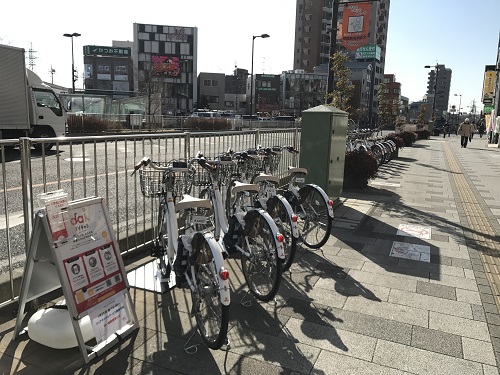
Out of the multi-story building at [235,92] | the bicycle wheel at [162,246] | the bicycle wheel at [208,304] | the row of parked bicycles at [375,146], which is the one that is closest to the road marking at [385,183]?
the row of parked bicycles at [375,146]

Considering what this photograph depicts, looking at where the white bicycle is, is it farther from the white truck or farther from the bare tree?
the white truck

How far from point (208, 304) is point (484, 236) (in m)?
4.89

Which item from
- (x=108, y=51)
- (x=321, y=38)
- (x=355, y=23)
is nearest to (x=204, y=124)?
(x=355, y=23)

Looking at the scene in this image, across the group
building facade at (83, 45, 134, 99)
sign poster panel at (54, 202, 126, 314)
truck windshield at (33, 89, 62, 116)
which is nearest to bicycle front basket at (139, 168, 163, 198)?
sign poster panel at (54, 202, 126, 314)

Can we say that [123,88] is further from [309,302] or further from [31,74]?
[309,302]

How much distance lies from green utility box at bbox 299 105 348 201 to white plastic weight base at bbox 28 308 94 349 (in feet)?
16.1

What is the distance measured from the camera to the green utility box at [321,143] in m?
6.93

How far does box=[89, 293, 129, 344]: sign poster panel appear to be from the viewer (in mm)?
2809

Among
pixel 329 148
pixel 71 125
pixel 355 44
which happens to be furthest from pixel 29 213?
pixel 71 125

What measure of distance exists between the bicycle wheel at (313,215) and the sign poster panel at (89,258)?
2.65 m

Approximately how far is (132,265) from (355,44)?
998 centimetres

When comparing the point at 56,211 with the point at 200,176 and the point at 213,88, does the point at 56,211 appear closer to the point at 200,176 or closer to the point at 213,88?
→ the point at 200,176

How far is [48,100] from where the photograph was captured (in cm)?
1605

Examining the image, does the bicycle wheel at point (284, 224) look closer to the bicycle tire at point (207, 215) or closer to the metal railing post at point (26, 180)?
the bicycle tire at point (207, 215)
